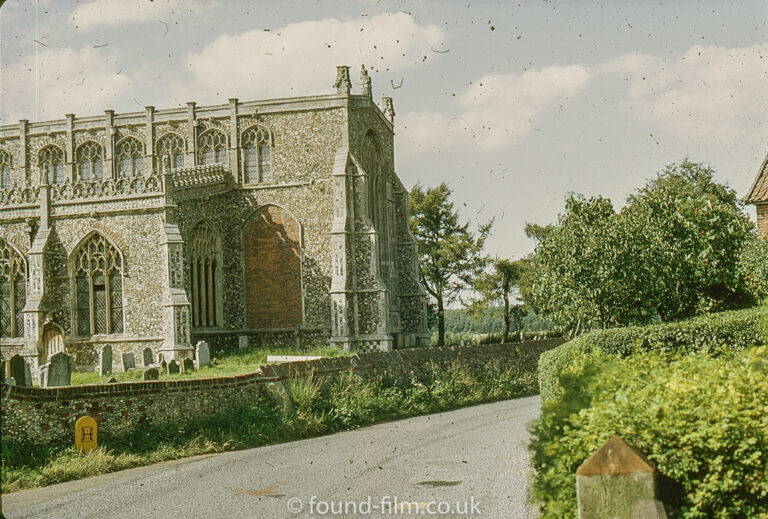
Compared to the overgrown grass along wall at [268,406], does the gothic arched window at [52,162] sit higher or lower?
higher

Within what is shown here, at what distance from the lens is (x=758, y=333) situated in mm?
17109

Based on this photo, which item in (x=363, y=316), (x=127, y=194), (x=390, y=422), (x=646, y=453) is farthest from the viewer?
(x=363, y=316)

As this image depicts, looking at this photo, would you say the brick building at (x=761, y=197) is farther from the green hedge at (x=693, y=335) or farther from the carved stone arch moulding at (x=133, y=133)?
the carved stone arch moulding at (x=133, y=133)

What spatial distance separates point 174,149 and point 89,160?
181 inches

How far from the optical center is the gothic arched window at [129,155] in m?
37.3

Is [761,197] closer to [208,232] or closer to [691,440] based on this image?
[691,440]

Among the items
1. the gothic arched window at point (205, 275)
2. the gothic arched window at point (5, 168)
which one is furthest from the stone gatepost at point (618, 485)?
the gothic arched window at point (5, 168)

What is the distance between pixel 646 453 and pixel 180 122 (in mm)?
33877

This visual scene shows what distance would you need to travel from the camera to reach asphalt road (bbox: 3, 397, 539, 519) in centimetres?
952

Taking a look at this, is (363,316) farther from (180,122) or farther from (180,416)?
(180,416)

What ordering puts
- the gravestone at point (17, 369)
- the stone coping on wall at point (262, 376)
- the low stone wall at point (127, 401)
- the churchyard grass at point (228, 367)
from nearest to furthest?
the low stone wall at point (127, 401)
the stone coping on wall at point (262, 376)
the gravestone at point (17, 369)
the churchyard grass at point (228, 367)

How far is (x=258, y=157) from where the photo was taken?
3484 cm

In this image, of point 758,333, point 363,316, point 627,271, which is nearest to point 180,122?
point 363,316

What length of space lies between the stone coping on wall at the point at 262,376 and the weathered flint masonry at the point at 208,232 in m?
8.75
